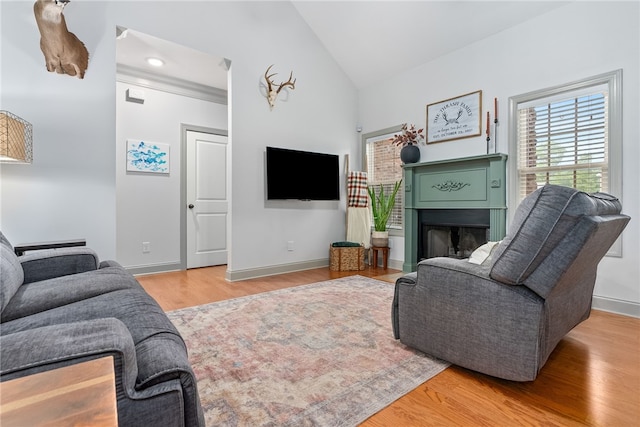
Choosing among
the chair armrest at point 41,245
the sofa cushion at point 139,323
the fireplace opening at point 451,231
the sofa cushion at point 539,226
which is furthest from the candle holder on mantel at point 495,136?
the chair armrest at point 41,245

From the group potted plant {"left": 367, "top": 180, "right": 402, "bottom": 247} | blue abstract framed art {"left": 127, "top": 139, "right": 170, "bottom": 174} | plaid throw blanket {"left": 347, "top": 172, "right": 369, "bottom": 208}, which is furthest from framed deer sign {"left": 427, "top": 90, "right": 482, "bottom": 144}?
blue abstract framed art {"left": 127, "top": 139, "right": 170, "bottom": 174}

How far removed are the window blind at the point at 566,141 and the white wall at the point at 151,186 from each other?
4.19 meters

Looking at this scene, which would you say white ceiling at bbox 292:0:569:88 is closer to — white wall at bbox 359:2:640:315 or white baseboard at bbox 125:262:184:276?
white wall at bbox 359:2:640:315

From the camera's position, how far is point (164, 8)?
10.6 ft

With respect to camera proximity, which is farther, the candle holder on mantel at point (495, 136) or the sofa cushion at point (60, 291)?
the candle holder on mantel at point (495, 136)

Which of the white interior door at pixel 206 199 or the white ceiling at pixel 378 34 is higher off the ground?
the white ceiling at pixel 378 34

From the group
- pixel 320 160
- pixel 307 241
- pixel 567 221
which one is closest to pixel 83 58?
pixel 320 160

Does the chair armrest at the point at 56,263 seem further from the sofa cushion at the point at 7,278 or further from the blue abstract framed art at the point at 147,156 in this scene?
the blue abstract framed art at the point at 147,156

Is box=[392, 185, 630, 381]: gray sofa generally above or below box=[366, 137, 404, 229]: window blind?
below

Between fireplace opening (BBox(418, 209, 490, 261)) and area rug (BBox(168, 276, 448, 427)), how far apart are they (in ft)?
4.92

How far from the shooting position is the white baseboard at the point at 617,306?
258 centimetres

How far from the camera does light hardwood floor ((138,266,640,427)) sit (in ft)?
4.26

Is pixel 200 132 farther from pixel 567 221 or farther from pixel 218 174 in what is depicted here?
pixel 567 221

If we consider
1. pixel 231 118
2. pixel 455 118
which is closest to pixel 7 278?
pixel 231 118
